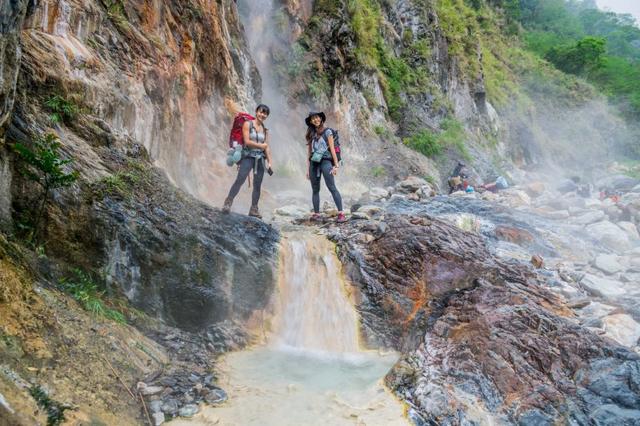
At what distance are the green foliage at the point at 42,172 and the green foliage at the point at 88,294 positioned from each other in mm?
461

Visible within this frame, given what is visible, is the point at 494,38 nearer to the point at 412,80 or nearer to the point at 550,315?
the point at 412,80

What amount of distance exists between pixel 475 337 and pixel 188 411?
278 centimetres

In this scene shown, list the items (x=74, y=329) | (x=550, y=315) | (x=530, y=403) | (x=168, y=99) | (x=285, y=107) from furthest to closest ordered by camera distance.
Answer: (x=285, y=107) < (x=168, y=99) < (x=550, y=315) < (x=530, y=403) < (x=74, y=329)

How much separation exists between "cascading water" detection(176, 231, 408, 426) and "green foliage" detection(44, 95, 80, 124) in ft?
9.43

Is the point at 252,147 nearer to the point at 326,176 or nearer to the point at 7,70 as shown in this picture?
the point at 326,176

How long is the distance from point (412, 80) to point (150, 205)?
16.7 m

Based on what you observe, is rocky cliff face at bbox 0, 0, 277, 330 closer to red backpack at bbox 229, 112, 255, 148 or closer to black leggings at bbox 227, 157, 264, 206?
black leggings at bbox 227, 157, 264, 206

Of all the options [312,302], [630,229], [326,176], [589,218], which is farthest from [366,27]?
[312,302]

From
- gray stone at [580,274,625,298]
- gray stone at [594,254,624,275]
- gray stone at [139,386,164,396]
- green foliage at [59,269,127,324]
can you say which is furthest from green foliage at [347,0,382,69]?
gray stone at [139,386,164,396]

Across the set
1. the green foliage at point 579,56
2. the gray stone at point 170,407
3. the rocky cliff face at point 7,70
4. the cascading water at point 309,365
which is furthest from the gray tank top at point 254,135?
the green foliage at point 579,56

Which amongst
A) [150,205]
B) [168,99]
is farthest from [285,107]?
[150,205]

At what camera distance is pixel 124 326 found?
362 cm

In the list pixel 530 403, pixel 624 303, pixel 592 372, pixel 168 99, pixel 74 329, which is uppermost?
pixel 168 99

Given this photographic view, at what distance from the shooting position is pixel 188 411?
3109 mm
